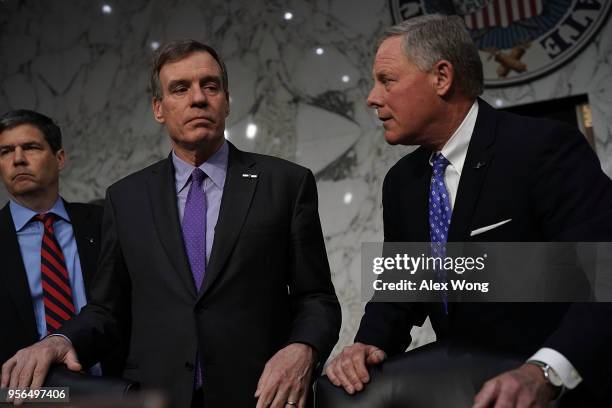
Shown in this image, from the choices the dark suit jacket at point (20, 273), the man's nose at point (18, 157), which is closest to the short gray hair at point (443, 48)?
the dark suit jacket at point (20, 273)

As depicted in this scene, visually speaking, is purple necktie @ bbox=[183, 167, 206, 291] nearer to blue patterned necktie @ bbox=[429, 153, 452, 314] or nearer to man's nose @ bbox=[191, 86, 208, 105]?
man's nose @ bbox=[191, 86, 208, 105]

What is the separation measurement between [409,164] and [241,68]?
2.71m

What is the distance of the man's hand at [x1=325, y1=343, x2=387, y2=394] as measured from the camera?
1553mm

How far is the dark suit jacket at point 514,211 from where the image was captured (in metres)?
1.72

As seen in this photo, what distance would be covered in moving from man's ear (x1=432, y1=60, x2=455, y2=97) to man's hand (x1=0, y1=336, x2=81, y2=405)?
1.20 m

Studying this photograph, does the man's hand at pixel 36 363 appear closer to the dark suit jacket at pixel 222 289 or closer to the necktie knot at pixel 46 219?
the dark suit jacket at pixel 222 289

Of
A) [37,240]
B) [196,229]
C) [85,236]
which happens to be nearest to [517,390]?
[196,229]

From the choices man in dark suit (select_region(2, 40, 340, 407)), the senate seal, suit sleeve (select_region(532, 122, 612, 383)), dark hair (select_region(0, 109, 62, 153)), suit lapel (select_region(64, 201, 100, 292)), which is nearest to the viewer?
suit sleeve (select_region(532, 122, 612, 383))

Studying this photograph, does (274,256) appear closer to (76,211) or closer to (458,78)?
(458,78)

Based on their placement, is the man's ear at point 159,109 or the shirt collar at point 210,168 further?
the man's ear at point 159,109

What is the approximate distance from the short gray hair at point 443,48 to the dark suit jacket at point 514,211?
132mm

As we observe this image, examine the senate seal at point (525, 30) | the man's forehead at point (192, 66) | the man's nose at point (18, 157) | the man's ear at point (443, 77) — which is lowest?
the man's ear at point (443, 77)

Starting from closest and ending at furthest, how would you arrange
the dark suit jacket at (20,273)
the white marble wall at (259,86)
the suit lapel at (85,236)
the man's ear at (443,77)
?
1. the man's ear at (443,77)
2. the dark suit jacket at (20,273)
3. the suit lapel at (85,236)
4. the white marble wall at (259,86)

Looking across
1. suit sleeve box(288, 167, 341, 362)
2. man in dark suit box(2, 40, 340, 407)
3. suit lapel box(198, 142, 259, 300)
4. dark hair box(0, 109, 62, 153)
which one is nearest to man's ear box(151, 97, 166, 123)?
man in dark suit box(2, 40, 340, 407)
